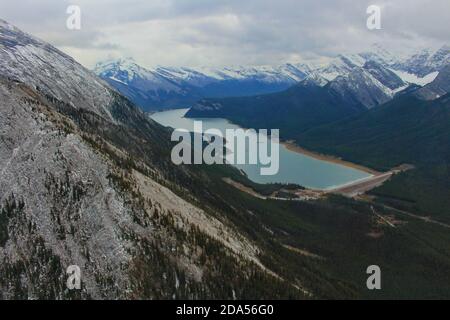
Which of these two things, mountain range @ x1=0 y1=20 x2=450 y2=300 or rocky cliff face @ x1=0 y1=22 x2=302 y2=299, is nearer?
rocky cliff face @ x1=0 y1=22 x2=302 y2=299

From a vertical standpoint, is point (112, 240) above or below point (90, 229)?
below

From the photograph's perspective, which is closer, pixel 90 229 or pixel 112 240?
pixel 112 240

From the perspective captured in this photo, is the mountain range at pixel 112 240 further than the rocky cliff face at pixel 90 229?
Yes
